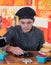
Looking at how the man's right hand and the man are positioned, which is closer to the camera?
the man's right hand

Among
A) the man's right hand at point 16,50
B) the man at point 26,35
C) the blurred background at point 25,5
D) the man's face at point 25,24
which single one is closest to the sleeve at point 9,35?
the man at point 26,35

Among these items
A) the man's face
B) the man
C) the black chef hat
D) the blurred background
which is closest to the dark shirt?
the man

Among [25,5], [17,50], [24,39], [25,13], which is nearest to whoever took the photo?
[17,50]

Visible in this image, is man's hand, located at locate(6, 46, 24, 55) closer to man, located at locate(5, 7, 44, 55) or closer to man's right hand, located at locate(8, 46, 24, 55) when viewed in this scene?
man's right hand, located at locate(8, 46, 24, 55)

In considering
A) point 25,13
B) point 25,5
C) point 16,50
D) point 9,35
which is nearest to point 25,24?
point 25,13

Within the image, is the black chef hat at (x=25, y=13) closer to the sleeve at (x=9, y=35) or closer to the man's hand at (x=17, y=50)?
the sleeve at (x=9, y=35)

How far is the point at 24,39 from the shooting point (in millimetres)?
2406

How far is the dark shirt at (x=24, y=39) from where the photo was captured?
240cm

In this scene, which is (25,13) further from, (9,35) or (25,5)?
(25,5)

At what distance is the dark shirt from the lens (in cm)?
240

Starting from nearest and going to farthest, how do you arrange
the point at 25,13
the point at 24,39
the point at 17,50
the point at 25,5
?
the point at 17,50 < the point at 25,13 < the point at 24,39 < the point at 25,5

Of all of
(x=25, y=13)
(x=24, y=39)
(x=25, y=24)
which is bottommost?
(x=24, y=39)

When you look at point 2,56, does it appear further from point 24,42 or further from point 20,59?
point 24,42

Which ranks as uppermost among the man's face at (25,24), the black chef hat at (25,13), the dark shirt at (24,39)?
the black chef hat at (25,13)
